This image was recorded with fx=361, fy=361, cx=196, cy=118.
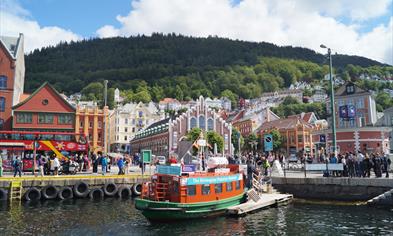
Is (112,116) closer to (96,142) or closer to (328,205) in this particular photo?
(96,142)

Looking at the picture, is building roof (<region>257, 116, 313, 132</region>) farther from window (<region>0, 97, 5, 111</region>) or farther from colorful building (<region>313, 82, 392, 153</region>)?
window (<region>0, 97, 5, 111</region>)

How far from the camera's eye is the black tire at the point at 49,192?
3105 centimetres

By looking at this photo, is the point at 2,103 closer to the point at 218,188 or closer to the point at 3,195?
the point at 3,195

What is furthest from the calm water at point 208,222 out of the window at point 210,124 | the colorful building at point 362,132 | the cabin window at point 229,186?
the window at point 210,124

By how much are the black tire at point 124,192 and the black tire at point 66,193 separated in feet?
13.5

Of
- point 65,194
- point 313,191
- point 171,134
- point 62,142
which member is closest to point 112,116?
point 171,134

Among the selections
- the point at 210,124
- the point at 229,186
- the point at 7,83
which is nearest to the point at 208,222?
the point at 229,186

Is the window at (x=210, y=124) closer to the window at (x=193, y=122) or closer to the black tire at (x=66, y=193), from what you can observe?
the window at (x=193, y=122)

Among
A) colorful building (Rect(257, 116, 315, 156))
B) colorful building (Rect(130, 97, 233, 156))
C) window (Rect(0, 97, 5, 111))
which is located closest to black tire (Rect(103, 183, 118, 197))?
window (Rect(0, 97, 5, 111))

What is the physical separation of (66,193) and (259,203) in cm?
1737

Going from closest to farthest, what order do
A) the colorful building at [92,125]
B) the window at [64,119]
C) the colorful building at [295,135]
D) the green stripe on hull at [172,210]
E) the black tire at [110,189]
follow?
the green stripe on hull at [172,210], the black tire at [110,189], the window at [64,119], the colorful building at [92,125], the colorful building at [295,135]

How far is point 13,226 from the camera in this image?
20078 mm

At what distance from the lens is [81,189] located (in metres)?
32.3

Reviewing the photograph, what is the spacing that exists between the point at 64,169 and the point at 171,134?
47934 mm
